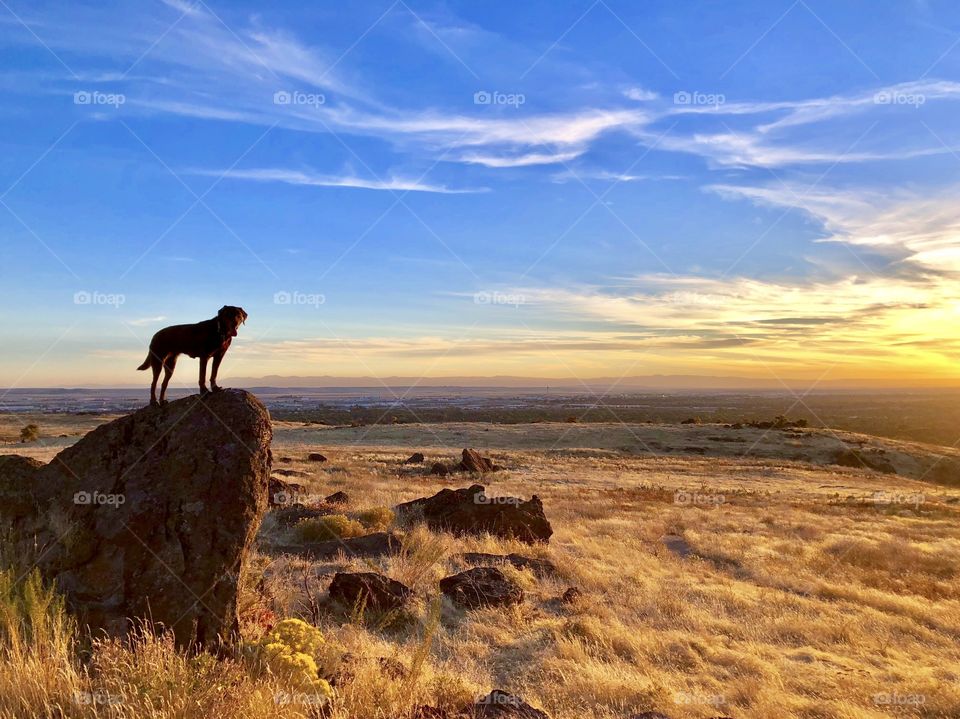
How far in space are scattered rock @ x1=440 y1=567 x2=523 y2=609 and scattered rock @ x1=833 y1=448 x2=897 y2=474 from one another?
45962mm

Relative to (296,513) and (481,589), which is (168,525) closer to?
(481,589)

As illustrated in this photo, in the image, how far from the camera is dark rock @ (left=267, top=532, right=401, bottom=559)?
12414mm

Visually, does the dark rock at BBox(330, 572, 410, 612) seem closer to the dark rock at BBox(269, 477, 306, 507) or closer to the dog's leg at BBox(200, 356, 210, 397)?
the dog's leg at BBox(200, 356, 210, 397)

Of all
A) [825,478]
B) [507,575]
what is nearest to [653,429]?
[825,478]

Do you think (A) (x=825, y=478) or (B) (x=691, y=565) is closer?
(B) (x=691, y=565)

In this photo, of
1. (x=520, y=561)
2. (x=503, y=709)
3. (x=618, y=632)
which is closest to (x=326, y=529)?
(x=520, y=561)

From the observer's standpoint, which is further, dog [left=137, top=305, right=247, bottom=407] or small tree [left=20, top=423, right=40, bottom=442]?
small tree [left=20, top=423, right=40, bottom=442]

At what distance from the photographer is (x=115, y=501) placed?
252 inches

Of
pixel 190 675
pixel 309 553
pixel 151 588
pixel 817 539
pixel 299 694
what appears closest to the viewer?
pixel 190 675

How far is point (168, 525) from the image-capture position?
19.8ft

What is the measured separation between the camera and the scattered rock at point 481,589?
9.62 metres

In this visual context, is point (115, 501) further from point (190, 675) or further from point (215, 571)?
point (190, 675)

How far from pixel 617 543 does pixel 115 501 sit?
477 inches

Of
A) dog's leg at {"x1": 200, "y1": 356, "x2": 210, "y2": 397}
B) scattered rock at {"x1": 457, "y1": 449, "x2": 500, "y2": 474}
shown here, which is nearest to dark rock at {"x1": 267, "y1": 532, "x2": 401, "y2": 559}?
dog's leg at {"x1": 200, "y1": 356, "x2": 210, "y2": 397}
